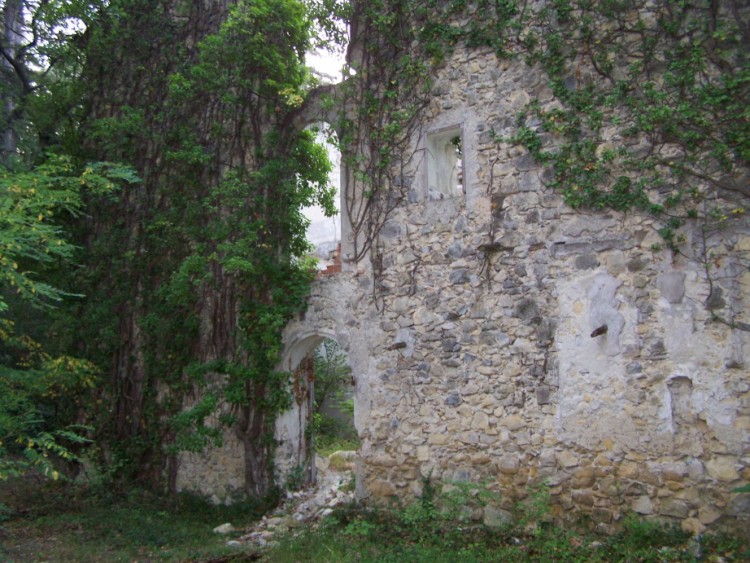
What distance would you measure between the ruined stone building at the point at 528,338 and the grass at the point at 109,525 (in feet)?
6.52

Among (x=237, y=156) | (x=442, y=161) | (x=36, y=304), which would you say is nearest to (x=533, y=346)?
(x=442, y=161)

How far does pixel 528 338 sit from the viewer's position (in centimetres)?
671

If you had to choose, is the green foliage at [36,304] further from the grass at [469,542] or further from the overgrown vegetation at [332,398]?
the overgrown vegetation at [332,398]

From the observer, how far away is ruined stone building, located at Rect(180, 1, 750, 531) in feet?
19.0

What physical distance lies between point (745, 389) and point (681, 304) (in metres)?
0.85

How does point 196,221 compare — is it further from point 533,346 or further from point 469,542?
point 469,542

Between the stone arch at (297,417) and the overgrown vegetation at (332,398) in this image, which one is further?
the overgrown vegetation at (332,398)

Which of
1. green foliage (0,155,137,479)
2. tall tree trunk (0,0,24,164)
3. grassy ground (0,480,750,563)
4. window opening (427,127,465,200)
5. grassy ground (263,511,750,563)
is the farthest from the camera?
tall tree trunk (0,0,24,164)

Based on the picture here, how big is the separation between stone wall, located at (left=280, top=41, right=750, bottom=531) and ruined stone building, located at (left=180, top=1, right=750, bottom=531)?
14mm

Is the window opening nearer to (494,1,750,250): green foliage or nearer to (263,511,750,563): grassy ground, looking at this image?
(494,1,750,250): green foliage

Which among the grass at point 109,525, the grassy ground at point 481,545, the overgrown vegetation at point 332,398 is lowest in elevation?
the grass at point 109,525

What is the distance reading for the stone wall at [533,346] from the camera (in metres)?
5.77

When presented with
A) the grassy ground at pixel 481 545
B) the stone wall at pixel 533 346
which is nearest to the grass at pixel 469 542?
the grassy ground at pixel 481 545

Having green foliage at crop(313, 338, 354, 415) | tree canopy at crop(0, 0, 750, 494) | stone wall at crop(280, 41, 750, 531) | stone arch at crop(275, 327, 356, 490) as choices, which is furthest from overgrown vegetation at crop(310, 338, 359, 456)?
stone wall at crop(280, 41, 750, 531)
